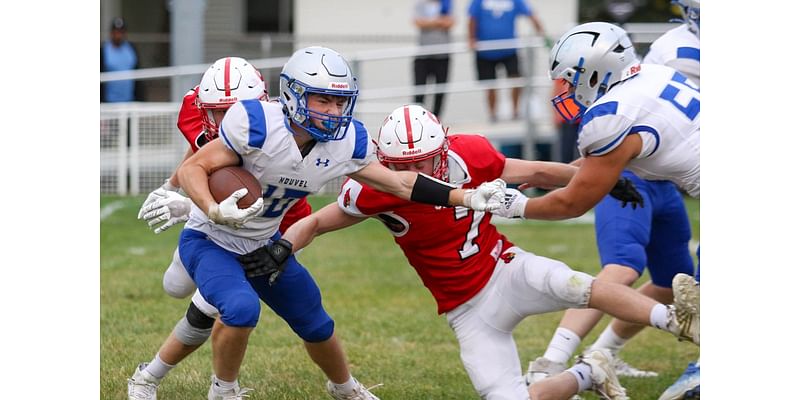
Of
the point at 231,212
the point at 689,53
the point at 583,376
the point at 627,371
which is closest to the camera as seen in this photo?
the point at 231,212

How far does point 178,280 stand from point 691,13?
Result: 2.75 m

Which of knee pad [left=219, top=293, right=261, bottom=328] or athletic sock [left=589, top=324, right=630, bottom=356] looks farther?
athletic sock [left=589, top=324, right=630, bottom=356]

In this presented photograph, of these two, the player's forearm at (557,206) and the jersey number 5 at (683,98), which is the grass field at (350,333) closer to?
the player's forearm at (557,206)

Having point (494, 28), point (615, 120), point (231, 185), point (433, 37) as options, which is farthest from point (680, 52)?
point (433, 37)

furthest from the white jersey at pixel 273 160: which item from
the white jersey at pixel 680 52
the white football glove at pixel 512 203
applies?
the white jersey at pixel 680 52

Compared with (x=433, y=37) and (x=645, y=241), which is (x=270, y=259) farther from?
(x=433, y=37)

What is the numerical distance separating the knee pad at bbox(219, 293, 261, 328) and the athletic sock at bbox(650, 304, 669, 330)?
4.97 feet

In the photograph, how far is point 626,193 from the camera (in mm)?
4969

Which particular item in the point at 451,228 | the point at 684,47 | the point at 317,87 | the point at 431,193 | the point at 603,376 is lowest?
the point at 603,376

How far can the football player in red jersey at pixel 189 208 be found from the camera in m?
4.65

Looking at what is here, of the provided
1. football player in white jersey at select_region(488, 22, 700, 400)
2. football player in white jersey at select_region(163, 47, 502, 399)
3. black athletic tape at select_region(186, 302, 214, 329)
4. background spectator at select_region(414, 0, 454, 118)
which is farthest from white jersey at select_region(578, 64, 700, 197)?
background spectator at select_region(414, 0, 454, 118)

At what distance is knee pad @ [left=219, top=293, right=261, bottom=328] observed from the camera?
14.0 ft

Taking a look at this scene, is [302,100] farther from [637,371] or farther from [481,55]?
[481,55]

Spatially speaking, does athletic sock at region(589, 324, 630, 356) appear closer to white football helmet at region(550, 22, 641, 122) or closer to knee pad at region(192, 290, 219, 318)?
white football helmet at region(550, 22, 641, 122)
